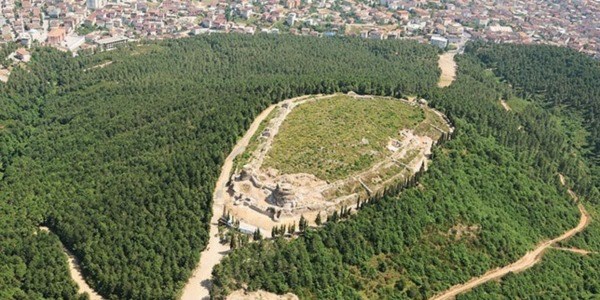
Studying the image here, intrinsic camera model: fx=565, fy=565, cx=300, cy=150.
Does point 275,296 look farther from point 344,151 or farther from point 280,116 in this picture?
point 280,116

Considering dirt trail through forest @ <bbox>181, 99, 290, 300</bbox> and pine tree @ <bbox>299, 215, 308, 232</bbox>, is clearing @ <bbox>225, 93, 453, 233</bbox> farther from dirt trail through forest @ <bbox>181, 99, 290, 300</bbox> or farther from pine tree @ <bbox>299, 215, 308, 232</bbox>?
pine tree @ <bbox>299, 215, 308, 232</bbox>

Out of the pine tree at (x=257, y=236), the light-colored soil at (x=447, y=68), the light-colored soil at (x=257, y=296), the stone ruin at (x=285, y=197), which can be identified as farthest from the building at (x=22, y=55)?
the light-colored soil at (x=257, y=296)

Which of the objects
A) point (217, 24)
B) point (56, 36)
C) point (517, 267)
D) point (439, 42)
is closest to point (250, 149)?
point (517, 267)

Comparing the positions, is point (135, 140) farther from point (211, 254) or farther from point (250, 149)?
point (211, 254)

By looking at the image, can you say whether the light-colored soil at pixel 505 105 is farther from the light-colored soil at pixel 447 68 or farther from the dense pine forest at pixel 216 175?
the light-colored soil at pixel 447 68

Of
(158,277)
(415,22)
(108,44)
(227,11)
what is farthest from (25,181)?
(415,22)

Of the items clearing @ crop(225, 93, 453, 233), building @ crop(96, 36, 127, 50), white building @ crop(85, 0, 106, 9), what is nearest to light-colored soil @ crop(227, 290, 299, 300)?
clearing @ crop(225, 93, 453, 233)
